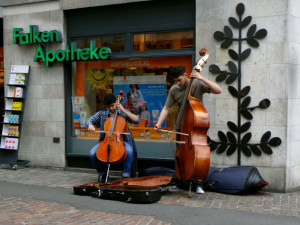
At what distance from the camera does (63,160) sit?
29.3 ft

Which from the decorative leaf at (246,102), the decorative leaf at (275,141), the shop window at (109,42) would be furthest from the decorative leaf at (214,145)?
the shop window at (109,42)

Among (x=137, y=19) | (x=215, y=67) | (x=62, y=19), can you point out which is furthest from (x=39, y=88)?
(x=215, y=67)

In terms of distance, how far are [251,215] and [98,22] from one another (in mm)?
5051

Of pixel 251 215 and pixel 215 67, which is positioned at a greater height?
pixel 215 67

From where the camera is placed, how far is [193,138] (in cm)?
576

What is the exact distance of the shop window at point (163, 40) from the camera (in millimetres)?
7848

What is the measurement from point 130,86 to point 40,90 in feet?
6.56

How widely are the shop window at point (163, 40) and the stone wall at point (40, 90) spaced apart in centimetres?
168

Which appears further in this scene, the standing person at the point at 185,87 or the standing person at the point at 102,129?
the standing person at the point at 102,129

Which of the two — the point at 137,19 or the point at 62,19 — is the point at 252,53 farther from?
the point at 62,19

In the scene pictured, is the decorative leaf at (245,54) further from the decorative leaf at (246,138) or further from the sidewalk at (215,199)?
the sidewalk at (215,199)

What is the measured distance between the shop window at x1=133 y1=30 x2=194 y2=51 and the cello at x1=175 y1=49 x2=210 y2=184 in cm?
185

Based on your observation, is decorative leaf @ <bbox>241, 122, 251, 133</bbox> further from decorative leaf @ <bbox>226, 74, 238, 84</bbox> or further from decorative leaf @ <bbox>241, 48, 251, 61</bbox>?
decorative leaf @ <bbox>241, 48, 251, 61</bbox>

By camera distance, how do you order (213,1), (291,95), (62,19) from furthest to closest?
1. (62,19)
2. (213,1)
3. (291,95)
